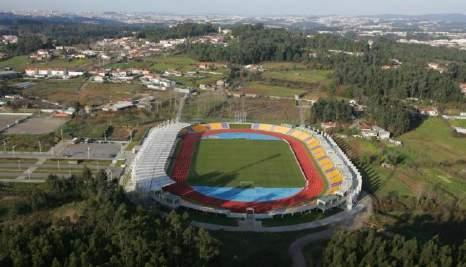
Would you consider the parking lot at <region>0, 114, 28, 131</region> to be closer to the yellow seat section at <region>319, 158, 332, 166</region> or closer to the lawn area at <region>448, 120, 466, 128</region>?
the yellow seat section at <region>319, 158, 332, 166</region>

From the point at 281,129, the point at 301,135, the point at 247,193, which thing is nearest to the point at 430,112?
the point at 301,135

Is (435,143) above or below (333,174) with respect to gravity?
below

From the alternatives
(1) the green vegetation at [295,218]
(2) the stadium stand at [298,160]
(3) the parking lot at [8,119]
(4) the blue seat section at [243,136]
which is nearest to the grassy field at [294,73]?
(4) the blue seat section at [243,136]

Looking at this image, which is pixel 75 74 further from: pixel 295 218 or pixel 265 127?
pixel 295 218

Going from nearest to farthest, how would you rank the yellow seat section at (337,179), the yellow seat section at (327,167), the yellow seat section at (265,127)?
the yellow seat section at (337,179) < the yellow seat section at (327,167) < the yellow seat section at (265,127)

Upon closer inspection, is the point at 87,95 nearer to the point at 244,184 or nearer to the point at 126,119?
the point at 126,119

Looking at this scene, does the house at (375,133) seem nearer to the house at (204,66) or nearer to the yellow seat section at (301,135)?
the yellow seat section at (301,135)

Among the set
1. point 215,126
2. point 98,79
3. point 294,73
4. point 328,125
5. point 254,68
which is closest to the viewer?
point 215,126

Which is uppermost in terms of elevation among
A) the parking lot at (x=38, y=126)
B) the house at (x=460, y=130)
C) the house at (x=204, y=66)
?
the house at (x=204, y=66)
